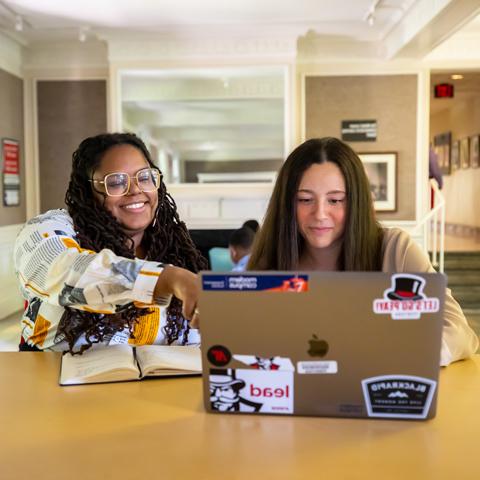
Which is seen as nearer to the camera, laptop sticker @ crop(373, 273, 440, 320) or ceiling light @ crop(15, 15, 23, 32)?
laptop sticker @ crop(373, 273, 440, 320)

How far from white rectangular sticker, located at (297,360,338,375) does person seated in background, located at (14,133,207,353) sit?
29 cm

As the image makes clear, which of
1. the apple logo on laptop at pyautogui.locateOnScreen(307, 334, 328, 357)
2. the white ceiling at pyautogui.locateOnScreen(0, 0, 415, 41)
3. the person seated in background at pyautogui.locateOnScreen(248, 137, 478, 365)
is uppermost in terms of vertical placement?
the white ceiling at pyautogui.locateOnScreen(0, 0, 415, 41)

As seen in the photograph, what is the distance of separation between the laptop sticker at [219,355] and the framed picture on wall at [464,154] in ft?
37.1

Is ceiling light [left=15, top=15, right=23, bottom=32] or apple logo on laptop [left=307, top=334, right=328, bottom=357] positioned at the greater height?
ceiling light [left=15, top=15, right=23, bottom=32]

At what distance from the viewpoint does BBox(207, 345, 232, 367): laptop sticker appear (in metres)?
1.08

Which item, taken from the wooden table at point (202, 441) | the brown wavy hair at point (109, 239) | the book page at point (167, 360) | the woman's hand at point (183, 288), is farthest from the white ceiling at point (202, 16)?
the wooden table at point (202, 441)

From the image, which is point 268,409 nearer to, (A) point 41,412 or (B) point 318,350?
(B) point 318,350

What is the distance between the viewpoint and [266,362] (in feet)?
3.53

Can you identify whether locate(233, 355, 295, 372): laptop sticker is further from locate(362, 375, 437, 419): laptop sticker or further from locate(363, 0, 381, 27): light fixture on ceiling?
locate(363, 0, 381, 27): light fixture on ceiling

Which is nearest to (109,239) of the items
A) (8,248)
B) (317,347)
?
(317,347)

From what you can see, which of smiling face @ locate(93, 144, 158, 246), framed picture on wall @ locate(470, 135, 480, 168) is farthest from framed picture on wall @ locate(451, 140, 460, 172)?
smiling face @ locate(93, 144, 158, 246)

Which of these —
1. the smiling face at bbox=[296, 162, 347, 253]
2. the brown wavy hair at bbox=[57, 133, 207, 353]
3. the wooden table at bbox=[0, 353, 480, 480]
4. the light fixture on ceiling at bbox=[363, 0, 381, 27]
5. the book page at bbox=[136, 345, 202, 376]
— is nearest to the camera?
the wooden table at bbox=[0, 353, 480, 480]

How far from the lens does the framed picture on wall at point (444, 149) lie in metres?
12.8

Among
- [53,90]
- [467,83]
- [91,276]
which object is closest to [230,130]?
[53,90]
